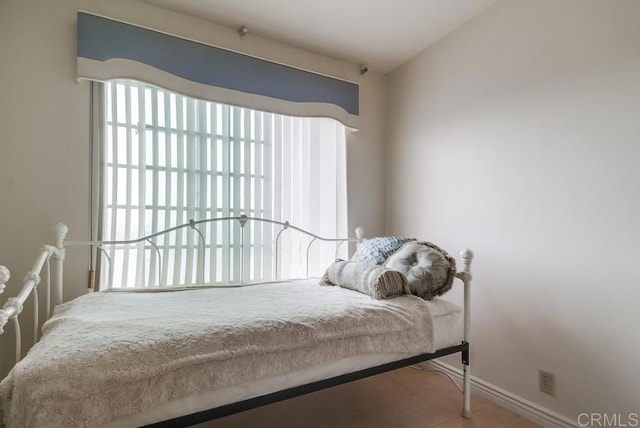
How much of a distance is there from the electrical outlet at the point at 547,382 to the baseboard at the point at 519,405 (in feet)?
0.32

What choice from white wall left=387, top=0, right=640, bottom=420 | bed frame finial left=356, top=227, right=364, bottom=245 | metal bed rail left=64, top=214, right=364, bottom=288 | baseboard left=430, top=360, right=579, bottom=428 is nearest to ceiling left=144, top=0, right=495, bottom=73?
white wall left=387, top=0, right=640, bottom=420

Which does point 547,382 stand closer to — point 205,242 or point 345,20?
point 205,242

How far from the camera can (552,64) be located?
1.66m

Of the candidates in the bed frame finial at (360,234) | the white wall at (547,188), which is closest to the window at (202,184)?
the bed frame finial at (360,234)

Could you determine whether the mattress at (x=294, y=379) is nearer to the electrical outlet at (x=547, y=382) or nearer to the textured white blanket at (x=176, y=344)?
the textured white blanket at (x=176, y=344)

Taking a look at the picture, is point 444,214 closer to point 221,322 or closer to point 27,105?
point 221,322

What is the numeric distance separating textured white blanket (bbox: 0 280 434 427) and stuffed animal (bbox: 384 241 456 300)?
0.48 feet

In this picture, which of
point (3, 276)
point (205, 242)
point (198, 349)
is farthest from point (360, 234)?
point (3, 276)

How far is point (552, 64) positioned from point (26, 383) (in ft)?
8.07

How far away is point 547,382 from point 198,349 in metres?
1.74

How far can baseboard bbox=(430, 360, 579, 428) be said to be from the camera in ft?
5.15

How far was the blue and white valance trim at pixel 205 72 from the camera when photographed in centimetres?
175

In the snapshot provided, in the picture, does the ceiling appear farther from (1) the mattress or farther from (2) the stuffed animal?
(1) the mattress

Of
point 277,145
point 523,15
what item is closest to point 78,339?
point 277,145
